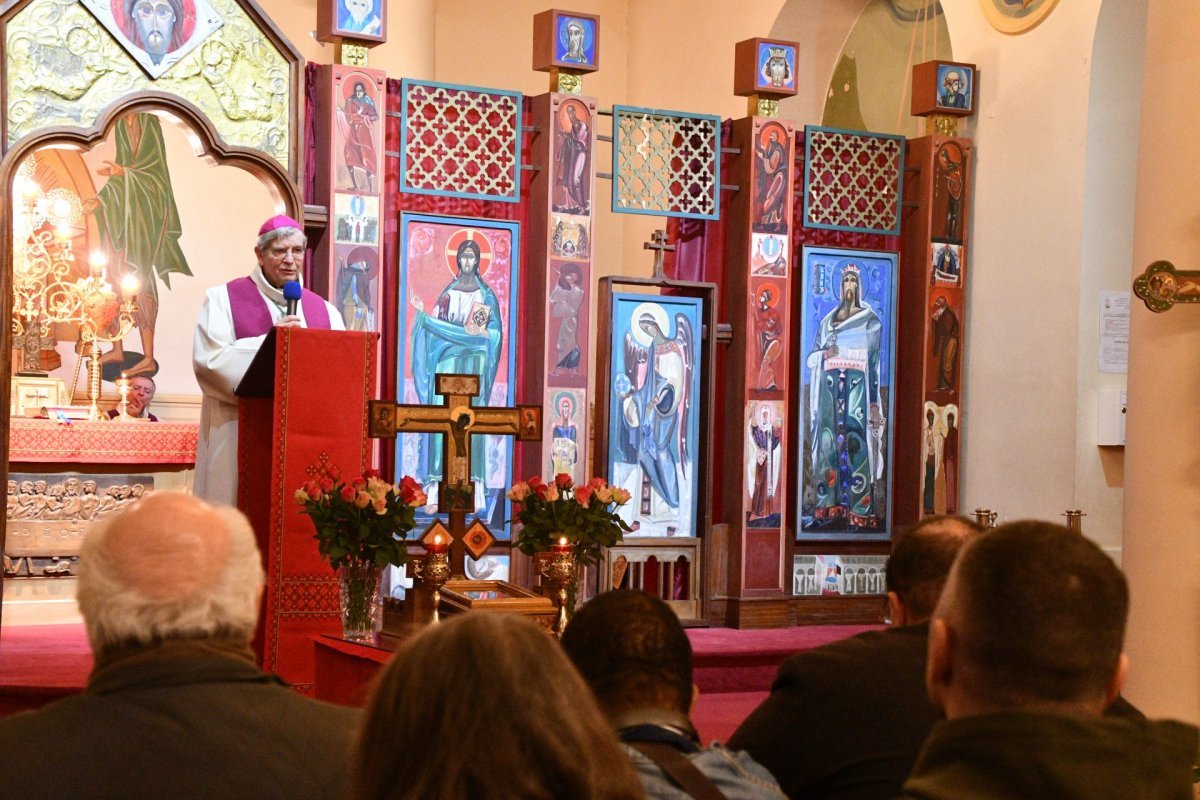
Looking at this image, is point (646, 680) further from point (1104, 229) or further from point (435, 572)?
point (1104, 229)

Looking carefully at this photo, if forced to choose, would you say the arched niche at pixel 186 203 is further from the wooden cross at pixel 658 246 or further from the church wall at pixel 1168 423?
the church wall at pixel 1168 423

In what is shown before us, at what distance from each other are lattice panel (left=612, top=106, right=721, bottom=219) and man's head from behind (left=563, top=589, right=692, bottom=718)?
725cm

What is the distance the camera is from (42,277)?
12859 mm

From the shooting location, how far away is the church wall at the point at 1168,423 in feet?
20.0

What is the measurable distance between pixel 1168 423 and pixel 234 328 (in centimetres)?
417

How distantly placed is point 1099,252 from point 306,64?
513 cm

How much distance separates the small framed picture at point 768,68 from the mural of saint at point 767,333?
1287mm

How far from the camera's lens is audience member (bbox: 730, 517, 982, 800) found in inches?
119

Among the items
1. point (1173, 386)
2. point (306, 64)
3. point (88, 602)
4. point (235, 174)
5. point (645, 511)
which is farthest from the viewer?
point (235, 174)

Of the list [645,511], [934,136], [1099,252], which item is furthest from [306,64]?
[1099,252]

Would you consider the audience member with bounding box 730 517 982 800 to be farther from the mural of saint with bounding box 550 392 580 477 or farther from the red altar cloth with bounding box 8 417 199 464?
the red altar cloth with bounding box 8 417 199 464

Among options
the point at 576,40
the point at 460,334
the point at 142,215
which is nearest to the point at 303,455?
the point at 460,334

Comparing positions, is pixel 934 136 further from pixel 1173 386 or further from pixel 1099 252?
pixel 1173 386

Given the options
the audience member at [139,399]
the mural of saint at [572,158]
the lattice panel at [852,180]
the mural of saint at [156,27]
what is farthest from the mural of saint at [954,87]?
the audience member at [139,399]
